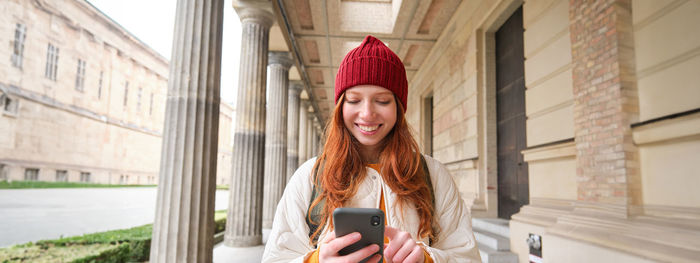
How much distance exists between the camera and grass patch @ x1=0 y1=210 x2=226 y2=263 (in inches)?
177

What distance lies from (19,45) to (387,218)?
19305 millimetres

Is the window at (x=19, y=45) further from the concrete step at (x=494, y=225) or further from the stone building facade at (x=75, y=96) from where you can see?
the concrete step at (x=494, y=225)

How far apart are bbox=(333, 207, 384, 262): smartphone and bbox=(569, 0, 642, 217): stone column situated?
3.93 meters

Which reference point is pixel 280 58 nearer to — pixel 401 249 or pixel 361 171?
pixel 361 171

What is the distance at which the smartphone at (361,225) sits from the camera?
1.01 meters

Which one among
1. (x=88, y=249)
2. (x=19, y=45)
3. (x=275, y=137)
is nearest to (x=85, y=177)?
(x=19, y=45)

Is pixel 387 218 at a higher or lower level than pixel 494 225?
higher

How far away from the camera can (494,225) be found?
6738 millimetres

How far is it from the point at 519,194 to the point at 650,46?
3.77 metres

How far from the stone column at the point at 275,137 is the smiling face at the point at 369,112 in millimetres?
9978

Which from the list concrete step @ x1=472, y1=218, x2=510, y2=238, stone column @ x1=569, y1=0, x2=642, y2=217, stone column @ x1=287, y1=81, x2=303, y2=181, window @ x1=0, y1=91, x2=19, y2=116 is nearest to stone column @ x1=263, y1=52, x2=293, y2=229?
stone column @ x1=287, y1=81, x2=303, y2=181

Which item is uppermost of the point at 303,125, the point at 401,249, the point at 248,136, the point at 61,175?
the point at 303,125

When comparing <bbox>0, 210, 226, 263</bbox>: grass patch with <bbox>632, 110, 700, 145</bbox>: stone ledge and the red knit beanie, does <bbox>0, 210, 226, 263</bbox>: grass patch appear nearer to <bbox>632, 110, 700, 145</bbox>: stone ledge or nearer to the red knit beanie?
the red knit beanie

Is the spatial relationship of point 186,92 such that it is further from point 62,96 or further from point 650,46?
point 62,96
